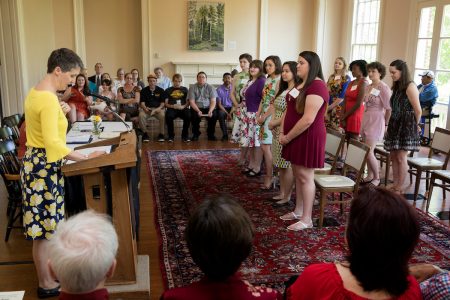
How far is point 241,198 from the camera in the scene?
480 centimetres

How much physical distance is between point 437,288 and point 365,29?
30.3 feet

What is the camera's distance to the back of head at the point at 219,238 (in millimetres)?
1274

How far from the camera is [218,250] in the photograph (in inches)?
50.1

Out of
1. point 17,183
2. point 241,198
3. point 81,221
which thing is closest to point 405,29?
point 241,198

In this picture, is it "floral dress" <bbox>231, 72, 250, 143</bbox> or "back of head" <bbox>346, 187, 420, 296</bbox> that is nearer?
"back of head" <bbox>346, 187, 420, 296</bbox>

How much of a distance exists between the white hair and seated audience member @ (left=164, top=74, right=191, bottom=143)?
6.74m

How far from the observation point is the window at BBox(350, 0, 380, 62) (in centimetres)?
939

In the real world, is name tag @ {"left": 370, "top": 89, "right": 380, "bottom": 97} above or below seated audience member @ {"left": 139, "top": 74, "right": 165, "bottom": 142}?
above

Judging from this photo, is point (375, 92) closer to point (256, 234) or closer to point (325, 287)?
point (256, 234)

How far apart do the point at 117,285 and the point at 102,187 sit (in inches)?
25.1

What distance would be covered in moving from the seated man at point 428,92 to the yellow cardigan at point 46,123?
22.0 feet

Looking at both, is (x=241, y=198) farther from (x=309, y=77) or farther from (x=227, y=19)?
(x=227, y=19)

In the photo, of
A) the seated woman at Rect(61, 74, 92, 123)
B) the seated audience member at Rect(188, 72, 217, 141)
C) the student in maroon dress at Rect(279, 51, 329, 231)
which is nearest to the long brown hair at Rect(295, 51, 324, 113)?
the student in maroon dress at Rect(279, 51, 329, 231)

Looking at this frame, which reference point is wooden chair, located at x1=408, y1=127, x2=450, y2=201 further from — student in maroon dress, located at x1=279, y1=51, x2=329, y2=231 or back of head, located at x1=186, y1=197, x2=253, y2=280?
back of head, located at x1=186, y1=197, x2=253, y2=280
